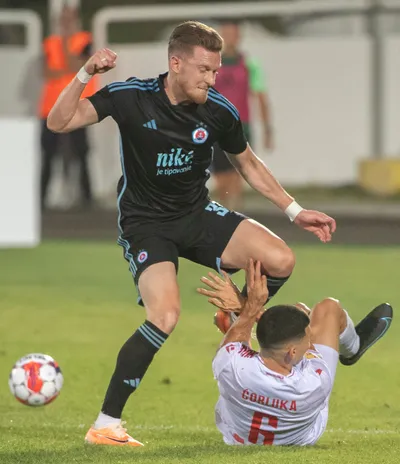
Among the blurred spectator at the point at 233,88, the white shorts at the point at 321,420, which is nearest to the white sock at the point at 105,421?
the white shorts at the point at 321,420

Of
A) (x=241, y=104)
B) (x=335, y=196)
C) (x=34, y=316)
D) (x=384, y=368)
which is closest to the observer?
(x=384, y=368)

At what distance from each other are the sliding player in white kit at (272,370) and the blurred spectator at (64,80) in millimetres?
11683

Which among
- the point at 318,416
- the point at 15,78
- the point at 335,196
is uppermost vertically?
the point at 318,416

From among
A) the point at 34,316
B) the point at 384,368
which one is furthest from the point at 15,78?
the point at 384,368

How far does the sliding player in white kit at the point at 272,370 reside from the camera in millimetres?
6266

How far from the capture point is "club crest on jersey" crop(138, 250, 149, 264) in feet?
23.2

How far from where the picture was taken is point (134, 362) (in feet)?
22.2

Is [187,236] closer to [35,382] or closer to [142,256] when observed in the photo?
[142,256]

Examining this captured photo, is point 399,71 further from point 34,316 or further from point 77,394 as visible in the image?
point 77,394

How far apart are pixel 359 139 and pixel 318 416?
14821 mm

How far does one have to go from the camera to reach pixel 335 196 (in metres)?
20.6

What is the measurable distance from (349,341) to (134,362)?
1.32 meters

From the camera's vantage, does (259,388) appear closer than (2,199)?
Yes

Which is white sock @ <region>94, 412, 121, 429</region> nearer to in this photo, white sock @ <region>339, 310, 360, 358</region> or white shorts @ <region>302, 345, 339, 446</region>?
white shorts @ <region>302, 345, 339, 446</region>
